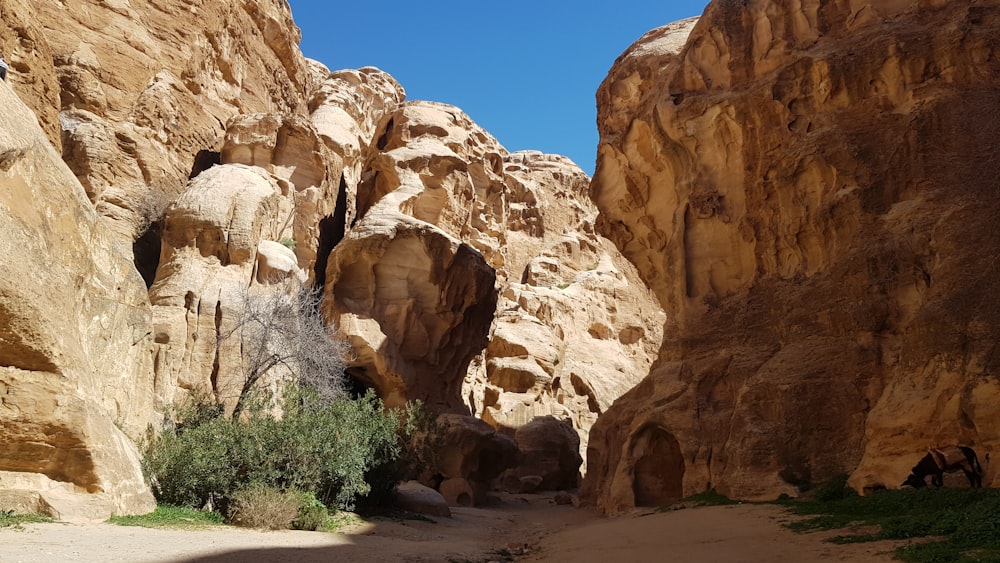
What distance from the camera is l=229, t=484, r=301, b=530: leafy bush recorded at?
12648mm

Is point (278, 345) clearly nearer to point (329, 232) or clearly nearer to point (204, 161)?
point (204, 161)

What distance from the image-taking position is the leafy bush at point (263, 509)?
1265cm

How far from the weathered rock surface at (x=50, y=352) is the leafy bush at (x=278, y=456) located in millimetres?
1374

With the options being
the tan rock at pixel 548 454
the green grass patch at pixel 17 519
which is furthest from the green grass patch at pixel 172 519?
the tan rock at pixel 548 454

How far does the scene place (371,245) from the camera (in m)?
29.1

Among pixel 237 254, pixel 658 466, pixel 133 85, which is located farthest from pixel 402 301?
pixel 658 466

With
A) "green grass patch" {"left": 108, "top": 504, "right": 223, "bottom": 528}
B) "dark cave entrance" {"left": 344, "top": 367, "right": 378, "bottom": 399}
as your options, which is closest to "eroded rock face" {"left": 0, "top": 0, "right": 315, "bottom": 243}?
"dark cave entrance" {"left": 344, "top": 367, "right": 378, "bottom": 399}

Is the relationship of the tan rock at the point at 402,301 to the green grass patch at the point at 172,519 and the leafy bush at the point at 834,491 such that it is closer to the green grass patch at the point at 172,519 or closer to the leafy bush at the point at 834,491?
the green grass patch at the point at 172,519

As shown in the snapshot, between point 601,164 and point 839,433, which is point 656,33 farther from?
point 839,433

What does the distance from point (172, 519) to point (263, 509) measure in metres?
1.52

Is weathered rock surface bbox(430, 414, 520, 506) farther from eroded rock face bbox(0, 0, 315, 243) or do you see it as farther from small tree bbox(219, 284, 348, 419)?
eroded rock face bbox(0, 0, 315, 243)

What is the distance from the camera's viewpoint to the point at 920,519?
29.6ft

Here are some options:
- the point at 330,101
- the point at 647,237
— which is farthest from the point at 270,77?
the point at 647,237

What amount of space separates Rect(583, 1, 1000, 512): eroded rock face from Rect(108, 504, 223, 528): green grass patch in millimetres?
10329
